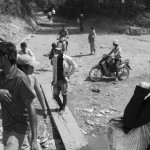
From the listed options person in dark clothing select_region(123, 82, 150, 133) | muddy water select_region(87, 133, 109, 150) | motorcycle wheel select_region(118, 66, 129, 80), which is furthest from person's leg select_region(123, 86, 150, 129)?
motorcycle wheel select_region(118, 66, 129, 80)

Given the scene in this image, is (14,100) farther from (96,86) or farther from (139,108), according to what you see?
(96,86)

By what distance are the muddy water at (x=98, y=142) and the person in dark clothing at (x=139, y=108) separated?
2.79 meters

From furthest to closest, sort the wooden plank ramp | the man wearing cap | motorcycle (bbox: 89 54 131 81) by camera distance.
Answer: motorcycle (bbox: 89 54 131 81)
the man wearing cap
the wooden plank ramp

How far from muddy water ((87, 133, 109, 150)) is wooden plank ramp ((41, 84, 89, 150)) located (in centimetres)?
31

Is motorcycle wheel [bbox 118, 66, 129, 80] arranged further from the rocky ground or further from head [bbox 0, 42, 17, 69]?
head [bbox 0, 42, 17, 69]

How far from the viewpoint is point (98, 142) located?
5.35m

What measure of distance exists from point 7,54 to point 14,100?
0.51 meters

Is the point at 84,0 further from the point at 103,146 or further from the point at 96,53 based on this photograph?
the point at 103,146

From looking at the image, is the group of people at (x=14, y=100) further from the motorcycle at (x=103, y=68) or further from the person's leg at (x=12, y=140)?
the motorcycle at (x=103, y=68)

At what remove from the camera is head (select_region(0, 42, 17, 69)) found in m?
2.71

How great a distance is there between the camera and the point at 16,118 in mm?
2932

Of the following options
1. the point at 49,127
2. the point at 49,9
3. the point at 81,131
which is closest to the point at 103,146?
the point at 81,131

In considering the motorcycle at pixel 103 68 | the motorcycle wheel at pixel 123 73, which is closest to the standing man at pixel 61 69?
the motorcycle at pixel 103 68

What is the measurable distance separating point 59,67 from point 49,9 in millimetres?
40929
